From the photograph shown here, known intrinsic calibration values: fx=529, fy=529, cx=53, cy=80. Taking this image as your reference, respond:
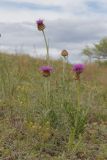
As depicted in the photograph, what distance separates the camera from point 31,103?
6.34m

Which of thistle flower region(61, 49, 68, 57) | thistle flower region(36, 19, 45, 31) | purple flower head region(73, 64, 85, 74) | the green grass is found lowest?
the green grass

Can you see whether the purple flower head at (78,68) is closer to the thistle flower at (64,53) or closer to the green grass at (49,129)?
the green grass at (49,129)

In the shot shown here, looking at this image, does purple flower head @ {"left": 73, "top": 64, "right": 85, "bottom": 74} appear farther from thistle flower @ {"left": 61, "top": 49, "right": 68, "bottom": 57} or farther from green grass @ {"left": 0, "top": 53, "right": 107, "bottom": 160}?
thistle flower @ {"left": 61, "top": 49, "right": 68, "bottom": 57}

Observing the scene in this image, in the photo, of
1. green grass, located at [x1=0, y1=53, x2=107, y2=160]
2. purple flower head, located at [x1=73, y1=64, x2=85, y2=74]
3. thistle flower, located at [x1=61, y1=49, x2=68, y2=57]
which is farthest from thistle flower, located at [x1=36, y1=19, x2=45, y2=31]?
purple flower head, located at [x1=73, y1=64, x2=85, y2=74]

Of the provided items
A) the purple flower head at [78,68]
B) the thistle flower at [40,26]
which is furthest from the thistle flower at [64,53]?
the purple flower head at [78,68]

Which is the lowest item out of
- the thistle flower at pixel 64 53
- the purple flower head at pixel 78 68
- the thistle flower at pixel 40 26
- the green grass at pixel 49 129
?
the green grass at pixel 49 129

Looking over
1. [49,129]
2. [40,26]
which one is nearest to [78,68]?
[49,129]

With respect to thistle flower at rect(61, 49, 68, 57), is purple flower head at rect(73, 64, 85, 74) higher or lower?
lower

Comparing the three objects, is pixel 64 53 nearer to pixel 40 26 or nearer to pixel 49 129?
pixel 40 26

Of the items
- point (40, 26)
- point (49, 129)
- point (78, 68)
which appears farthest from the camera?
point (40, 26)

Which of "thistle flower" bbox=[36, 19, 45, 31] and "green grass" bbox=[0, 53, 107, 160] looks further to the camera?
"thistle flower" bbox=[36, 19, 45, 31]

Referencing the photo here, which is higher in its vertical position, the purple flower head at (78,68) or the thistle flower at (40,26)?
the thistle flower at (40,26)

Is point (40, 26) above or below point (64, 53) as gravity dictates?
above

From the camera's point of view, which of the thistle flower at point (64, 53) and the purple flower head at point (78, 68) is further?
the thistle flower at point (64, 53)
